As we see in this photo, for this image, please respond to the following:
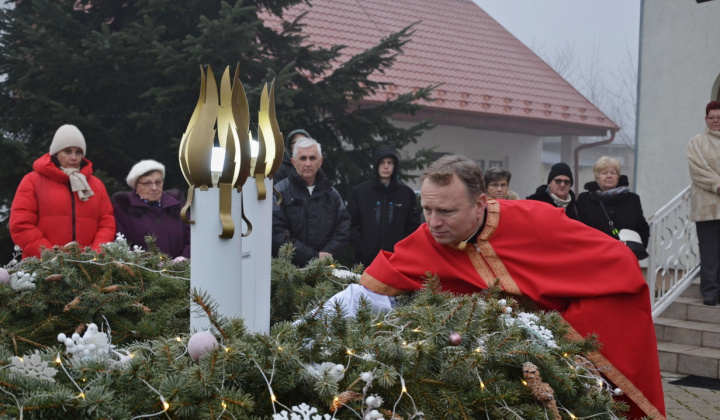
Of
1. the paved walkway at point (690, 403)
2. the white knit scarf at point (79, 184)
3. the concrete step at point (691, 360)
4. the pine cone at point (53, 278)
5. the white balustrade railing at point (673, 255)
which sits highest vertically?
the white knit scarf at point (79, 184)

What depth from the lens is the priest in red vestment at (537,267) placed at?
3.20 m

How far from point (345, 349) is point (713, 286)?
6.86m

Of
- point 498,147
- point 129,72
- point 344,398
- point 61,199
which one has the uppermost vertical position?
point 129,72

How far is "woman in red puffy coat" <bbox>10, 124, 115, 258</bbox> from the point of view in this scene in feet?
18.7

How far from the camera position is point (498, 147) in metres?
19.2

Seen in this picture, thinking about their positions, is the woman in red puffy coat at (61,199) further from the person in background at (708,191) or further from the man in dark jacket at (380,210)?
the person in background at (708,191)

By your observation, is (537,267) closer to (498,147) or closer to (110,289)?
(110,289)

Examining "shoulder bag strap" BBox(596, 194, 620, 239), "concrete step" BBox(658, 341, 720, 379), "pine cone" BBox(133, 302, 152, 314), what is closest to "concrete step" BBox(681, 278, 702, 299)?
"concrete step" BBox(658, 341, 720, 379)

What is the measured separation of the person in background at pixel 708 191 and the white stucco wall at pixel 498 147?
9.62 meters

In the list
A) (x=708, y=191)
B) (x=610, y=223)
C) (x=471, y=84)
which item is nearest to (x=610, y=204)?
(x=610, y=223)

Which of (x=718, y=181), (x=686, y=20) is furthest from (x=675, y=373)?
(x=686, y=20)

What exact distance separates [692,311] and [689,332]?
0.46m

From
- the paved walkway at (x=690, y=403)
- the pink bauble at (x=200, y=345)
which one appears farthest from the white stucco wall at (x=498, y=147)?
the pink bauble at (x=200, y=345)

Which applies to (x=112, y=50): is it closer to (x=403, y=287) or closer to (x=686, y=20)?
(x=403, y=287)
